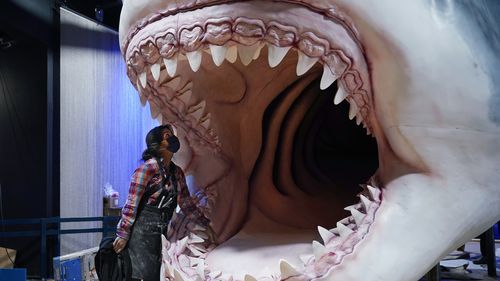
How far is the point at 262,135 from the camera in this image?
165 cm

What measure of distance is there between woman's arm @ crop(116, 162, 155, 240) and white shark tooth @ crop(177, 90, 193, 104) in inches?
32.0

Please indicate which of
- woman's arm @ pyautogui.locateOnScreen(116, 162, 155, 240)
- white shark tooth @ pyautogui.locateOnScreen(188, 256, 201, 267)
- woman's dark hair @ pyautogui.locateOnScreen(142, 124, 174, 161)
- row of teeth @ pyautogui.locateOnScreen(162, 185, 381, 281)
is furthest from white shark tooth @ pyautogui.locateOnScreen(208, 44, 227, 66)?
woman's arm @ pyautogui.locateOnScreen(116, 162, 155, 240)

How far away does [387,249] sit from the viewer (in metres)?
0.93

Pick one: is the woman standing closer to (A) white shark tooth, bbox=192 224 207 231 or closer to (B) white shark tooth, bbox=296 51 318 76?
(A) white shark tooth, bbox=192 224 207 231

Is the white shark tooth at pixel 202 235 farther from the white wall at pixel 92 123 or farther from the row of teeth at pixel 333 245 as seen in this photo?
the white wall at pixel 92 123

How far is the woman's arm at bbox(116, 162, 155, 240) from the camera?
2148 mm

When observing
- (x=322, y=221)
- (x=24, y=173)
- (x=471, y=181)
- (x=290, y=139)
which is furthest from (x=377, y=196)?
(x=24, y=173)

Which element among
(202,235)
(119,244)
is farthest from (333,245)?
(119,244)

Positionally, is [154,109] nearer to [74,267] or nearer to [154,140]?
[154,140]

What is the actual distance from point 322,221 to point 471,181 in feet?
2.05

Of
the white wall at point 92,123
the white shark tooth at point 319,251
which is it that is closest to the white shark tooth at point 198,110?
the white shark tooth at point 319,251

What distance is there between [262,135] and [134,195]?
76cm

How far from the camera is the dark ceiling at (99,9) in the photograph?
7.58 meters

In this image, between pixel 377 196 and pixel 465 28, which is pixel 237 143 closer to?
pixel 377 196
